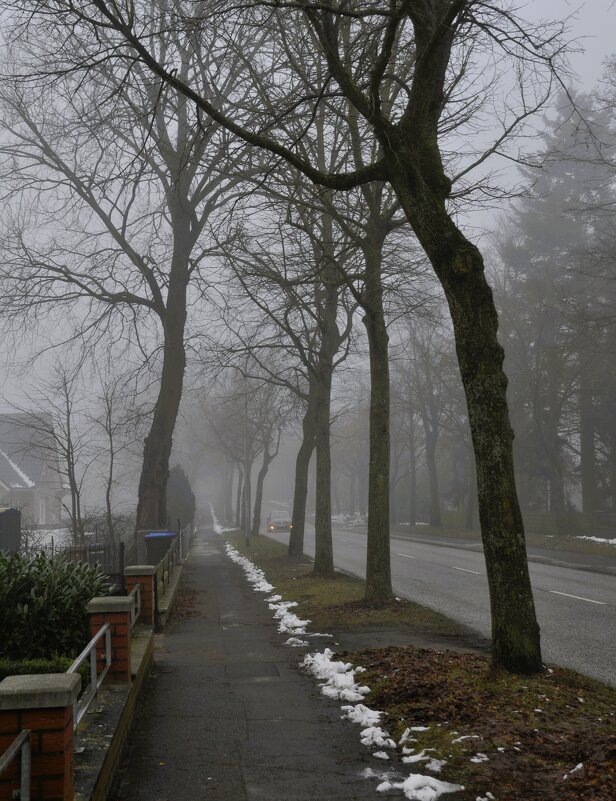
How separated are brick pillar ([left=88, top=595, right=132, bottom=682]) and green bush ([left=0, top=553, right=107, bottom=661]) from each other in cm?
75

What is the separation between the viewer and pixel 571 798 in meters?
4.81

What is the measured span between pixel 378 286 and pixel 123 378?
39.3 feet

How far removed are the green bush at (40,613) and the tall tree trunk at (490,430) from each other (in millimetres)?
4066

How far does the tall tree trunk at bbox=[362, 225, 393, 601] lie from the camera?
14.0 meters

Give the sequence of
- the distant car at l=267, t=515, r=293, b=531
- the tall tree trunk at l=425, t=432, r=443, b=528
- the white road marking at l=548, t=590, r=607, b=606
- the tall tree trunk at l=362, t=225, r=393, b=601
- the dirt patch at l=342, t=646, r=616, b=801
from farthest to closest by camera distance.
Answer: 1. the distant car at l=267, t=515, r=293, b=531
2. the tall tree trunk at l=425, t=432, r=443, b=528
3. the white road marking at l=548, t=590, r=607, b=606
4. the tall tree trunk at l=362, t=225, r=393, b=601
5. the dirt patch at l=342, t=646, r=616, b=801

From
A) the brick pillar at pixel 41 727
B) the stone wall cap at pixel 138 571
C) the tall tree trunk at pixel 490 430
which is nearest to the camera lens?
the brick pillar at pixel 41 727

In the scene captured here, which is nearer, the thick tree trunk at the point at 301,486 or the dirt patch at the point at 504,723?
the dirt patch at the point at 504,723

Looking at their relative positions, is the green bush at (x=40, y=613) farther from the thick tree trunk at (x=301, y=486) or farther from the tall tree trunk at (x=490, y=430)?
the thick tree trunk at (x=301, y=486)

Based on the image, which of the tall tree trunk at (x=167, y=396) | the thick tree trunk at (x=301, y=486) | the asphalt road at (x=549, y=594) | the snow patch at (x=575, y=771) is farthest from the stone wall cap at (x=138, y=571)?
the thick tree trunk at (x=301, y=486)

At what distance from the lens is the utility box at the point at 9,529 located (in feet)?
63.5

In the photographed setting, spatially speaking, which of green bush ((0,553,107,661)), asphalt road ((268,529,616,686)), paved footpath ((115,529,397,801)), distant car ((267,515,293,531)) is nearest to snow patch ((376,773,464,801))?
paved footpath ((115,529,397,801))

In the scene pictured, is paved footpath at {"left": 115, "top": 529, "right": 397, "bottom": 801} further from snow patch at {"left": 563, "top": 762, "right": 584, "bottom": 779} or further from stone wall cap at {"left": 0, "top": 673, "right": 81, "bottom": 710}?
stone wall cap at {"left": 0, "top": 673, "right": 81, "bottom": 710}

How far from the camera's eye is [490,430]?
7.76 metres

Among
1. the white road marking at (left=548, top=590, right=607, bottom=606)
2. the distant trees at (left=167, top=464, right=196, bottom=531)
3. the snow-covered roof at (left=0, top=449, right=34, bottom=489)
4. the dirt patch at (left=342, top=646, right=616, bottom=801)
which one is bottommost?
the white road marking at (left=548, top=590, right=607, bottom=606)
